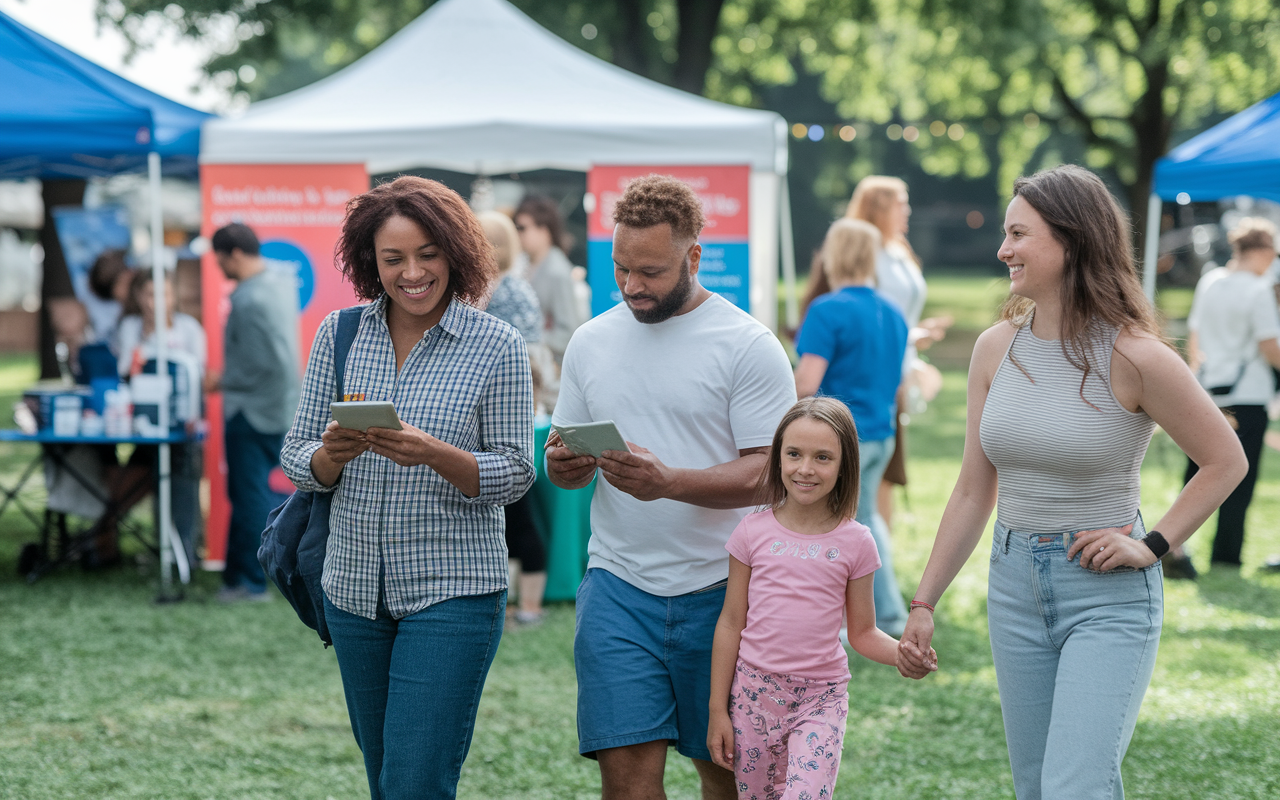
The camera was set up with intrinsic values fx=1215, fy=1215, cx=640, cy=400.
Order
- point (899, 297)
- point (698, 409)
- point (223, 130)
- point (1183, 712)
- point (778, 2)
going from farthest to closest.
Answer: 1. point (778, 2)
2. point (223, 130)
3. point (899, 297)
4. point (1183, 712)
5. point (698, 409)

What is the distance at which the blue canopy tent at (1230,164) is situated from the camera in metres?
6.61

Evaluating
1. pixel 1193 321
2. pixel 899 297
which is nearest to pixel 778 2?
pixel 1193 321

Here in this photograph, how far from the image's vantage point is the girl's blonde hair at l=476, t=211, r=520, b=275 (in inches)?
248

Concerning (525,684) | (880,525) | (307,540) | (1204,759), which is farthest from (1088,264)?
(525,684)

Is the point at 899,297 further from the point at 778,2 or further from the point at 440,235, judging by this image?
the point at 778,2

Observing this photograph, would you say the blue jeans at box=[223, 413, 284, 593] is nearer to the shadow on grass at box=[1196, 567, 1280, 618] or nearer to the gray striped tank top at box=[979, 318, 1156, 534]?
the gray striped tank top at box=[979, 318, 1156, 534]

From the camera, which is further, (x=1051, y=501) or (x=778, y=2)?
(x=778, y=2)

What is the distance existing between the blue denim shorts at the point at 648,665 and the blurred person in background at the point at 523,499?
3463mm

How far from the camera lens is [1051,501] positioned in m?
2.58

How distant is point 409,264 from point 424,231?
80mm

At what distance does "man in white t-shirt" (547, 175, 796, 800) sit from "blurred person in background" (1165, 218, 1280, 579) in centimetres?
530

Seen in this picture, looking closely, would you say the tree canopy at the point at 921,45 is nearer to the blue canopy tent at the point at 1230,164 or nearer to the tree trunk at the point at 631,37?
the tree trunk at the point at 631,37

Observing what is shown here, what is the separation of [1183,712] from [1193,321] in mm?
3656

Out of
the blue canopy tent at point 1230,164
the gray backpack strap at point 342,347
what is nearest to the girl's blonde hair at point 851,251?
the blue canopy tent at point 1230,164
